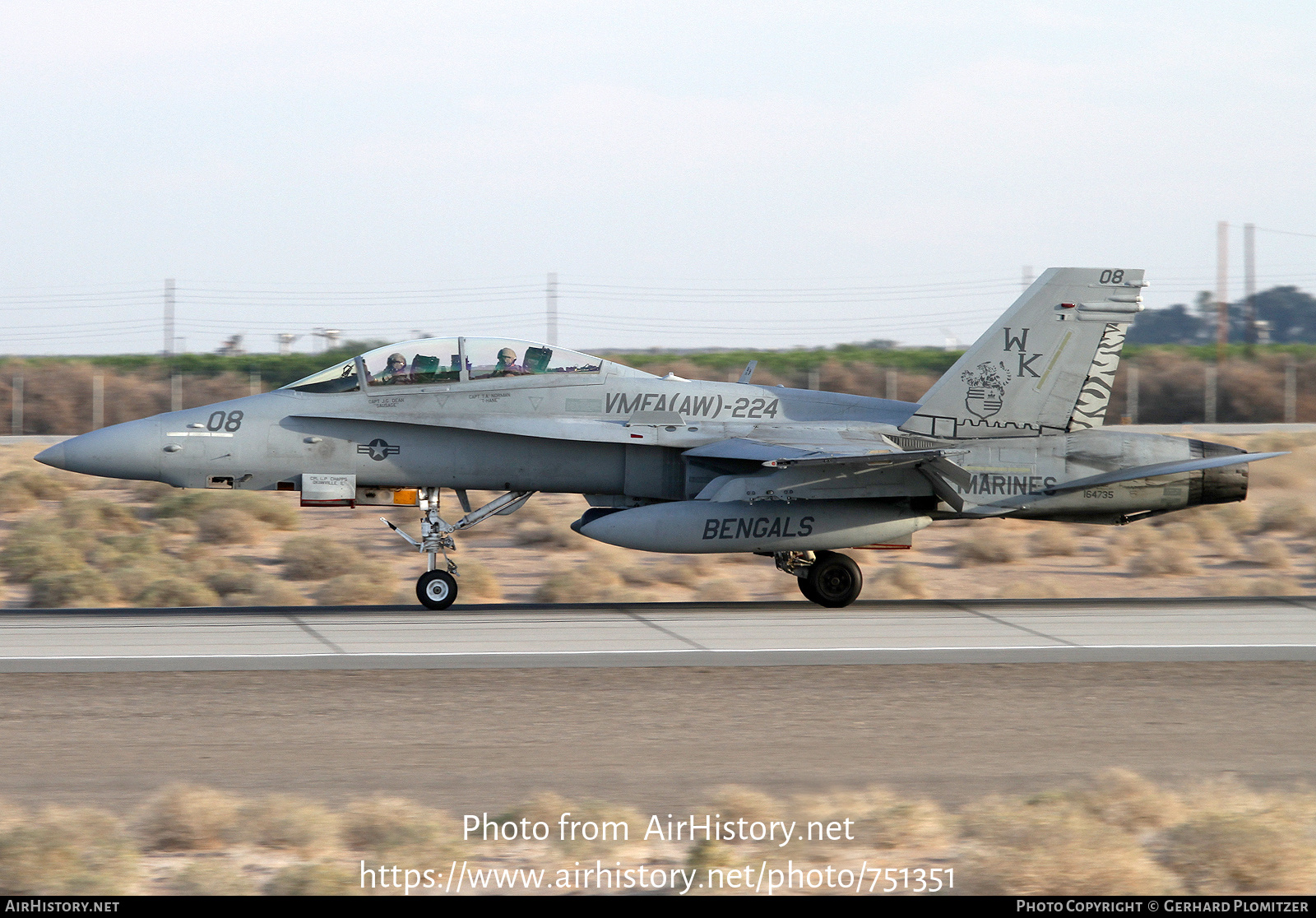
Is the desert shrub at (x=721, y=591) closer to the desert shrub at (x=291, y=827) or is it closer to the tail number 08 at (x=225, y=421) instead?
the tail number 08 at (x=225, y=421)

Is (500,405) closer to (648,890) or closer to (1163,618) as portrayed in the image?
(1163,618)

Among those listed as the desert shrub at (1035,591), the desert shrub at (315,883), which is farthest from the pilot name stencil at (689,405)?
the desert shrub at (315,883)

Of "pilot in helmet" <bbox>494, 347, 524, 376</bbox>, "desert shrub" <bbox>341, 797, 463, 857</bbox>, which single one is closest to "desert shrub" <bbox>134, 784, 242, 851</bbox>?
"desert shrub" <bbox>341, 797, 463, 857</bbox>

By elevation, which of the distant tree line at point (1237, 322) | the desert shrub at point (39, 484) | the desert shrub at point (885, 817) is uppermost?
the distant tree line at point (1237, 322)

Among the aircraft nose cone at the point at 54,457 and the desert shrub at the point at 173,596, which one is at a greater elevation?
the aircraft nose cone at the point at 54,457

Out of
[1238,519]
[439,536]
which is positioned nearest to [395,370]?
[439,536]

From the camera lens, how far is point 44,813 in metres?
6.71

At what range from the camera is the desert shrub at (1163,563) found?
2089 cm

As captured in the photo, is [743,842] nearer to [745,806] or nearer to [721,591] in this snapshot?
[745,806]

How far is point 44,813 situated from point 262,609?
30.2 feet

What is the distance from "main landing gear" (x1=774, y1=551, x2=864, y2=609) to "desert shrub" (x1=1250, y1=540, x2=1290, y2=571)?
31.1ft

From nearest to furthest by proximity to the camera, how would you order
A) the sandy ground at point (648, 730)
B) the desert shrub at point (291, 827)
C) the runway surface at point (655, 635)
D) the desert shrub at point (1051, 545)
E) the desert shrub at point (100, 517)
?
the desert shrub at point (291, 827), the sandy ground at point (648, 730), the runway surface at point (655, 635), the desert shrub at point (1051, 545), the desert shrub at point (100, 517)

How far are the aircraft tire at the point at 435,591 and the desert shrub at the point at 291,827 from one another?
7.93 m
